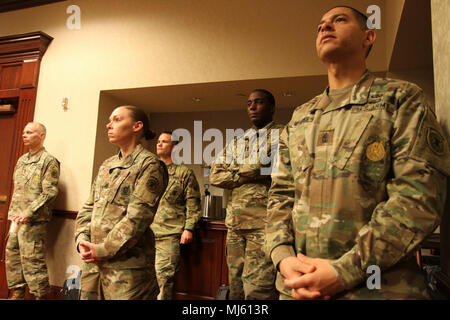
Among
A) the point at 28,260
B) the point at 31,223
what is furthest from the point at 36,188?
the point at 28,260

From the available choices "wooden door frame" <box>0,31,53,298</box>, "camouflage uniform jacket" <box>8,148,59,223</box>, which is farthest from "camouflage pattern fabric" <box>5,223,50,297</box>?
"wooden door frame" <box>0,31,53,298</box>

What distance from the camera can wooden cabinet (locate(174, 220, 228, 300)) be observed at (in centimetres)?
275

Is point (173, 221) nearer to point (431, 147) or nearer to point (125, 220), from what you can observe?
point (125, 220)

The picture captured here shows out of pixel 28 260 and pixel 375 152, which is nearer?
pixel 375 152

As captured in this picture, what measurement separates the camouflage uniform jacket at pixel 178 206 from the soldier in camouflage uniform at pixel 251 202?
2.47ft

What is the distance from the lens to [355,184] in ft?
2.67

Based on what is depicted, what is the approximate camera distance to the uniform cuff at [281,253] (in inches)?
34.9

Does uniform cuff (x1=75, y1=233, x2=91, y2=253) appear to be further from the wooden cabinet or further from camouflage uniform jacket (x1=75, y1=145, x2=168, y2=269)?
the wooden cabinet

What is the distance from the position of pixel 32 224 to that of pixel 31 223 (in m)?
0.01

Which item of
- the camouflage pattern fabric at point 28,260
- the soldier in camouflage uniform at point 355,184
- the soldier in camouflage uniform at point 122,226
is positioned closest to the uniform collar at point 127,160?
the soldier in camouflage uniform at point 122,226

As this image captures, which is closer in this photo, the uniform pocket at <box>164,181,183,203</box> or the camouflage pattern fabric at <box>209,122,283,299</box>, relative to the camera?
the camouflage pattern fabric at <box>209,122,283,299</box>

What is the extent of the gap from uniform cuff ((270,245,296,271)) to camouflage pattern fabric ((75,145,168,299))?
81 centimetres
